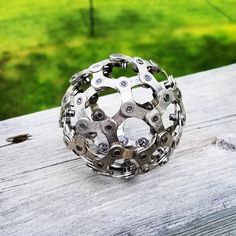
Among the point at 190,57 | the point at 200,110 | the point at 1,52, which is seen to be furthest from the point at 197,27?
the point at 200,110

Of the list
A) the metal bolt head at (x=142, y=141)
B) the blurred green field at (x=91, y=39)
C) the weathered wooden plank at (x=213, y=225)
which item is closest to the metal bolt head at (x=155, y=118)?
the metal bolt head at (x=142, y=141)

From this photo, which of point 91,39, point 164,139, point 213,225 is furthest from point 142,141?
point 91,39

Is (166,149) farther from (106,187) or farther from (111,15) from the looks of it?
(111,15)

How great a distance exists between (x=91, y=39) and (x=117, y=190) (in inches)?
66.1

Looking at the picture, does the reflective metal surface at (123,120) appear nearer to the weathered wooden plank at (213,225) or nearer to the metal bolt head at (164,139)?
the metal bolt head at (164,139)

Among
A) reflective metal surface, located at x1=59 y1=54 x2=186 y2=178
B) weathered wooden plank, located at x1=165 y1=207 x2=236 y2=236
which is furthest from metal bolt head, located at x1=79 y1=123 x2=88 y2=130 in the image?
weathered wooden plank, located at x1=165 y1=207 x2=236 y2=236

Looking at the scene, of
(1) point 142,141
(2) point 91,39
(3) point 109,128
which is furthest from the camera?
(2) point 91,39

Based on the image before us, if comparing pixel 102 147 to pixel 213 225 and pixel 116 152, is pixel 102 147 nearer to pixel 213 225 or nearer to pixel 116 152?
pixel 116 152

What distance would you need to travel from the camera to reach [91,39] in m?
2.78

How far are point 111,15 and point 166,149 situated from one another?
1847 millimetres

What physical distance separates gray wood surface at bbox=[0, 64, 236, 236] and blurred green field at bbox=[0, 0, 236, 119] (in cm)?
104

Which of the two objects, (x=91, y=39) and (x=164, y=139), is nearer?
(x=164, y=139)

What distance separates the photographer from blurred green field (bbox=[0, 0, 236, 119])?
249cm

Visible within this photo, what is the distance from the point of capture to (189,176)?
125 centimetres
